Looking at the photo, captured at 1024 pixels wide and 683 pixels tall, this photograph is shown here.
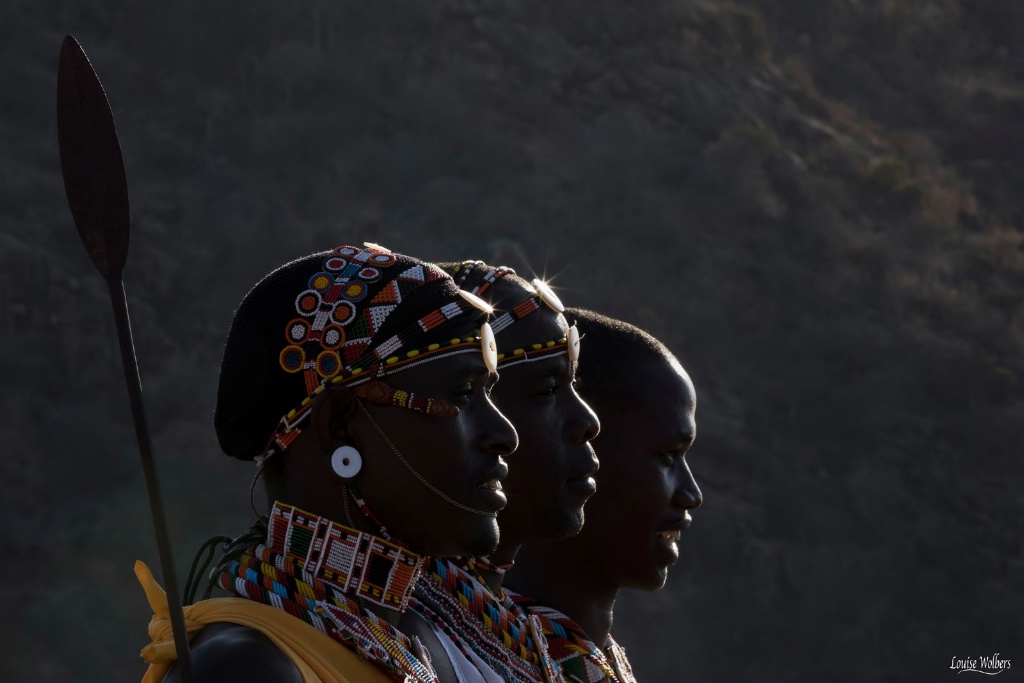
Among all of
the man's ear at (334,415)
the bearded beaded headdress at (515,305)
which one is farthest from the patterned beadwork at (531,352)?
the man's ear at (334,415)

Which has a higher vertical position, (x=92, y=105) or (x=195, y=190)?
(x=92, y=105)

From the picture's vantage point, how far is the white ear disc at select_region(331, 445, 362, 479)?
11.5 feet

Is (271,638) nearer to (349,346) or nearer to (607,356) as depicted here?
(349,346)

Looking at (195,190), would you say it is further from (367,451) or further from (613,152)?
(367,451)

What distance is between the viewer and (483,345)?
12.3 ft

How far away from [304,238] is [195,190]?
2.16 meters

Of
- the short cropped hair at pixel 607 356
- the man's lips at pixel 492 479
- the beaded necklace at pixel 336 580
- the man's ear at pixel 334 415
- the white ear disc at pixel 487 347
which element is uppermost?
the white ear disc at pixel 487 347

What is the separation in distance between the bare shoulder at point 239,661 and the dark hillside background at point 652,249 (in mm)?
13391

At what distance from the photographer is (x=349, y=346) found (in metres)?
3.57

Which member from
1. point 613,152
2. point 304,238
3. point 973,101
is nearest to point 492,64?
point 613,152

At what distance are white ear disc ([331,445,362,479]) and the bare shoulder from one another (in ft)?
1.45

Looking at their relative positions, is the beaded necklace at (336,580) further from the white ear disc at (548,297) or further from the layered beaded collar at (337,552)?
the white ear disc at (548,297)

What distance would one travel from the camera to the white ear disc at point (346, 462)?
3514mm

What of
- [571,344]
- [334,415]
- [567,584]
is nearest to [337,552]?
[334,415]
